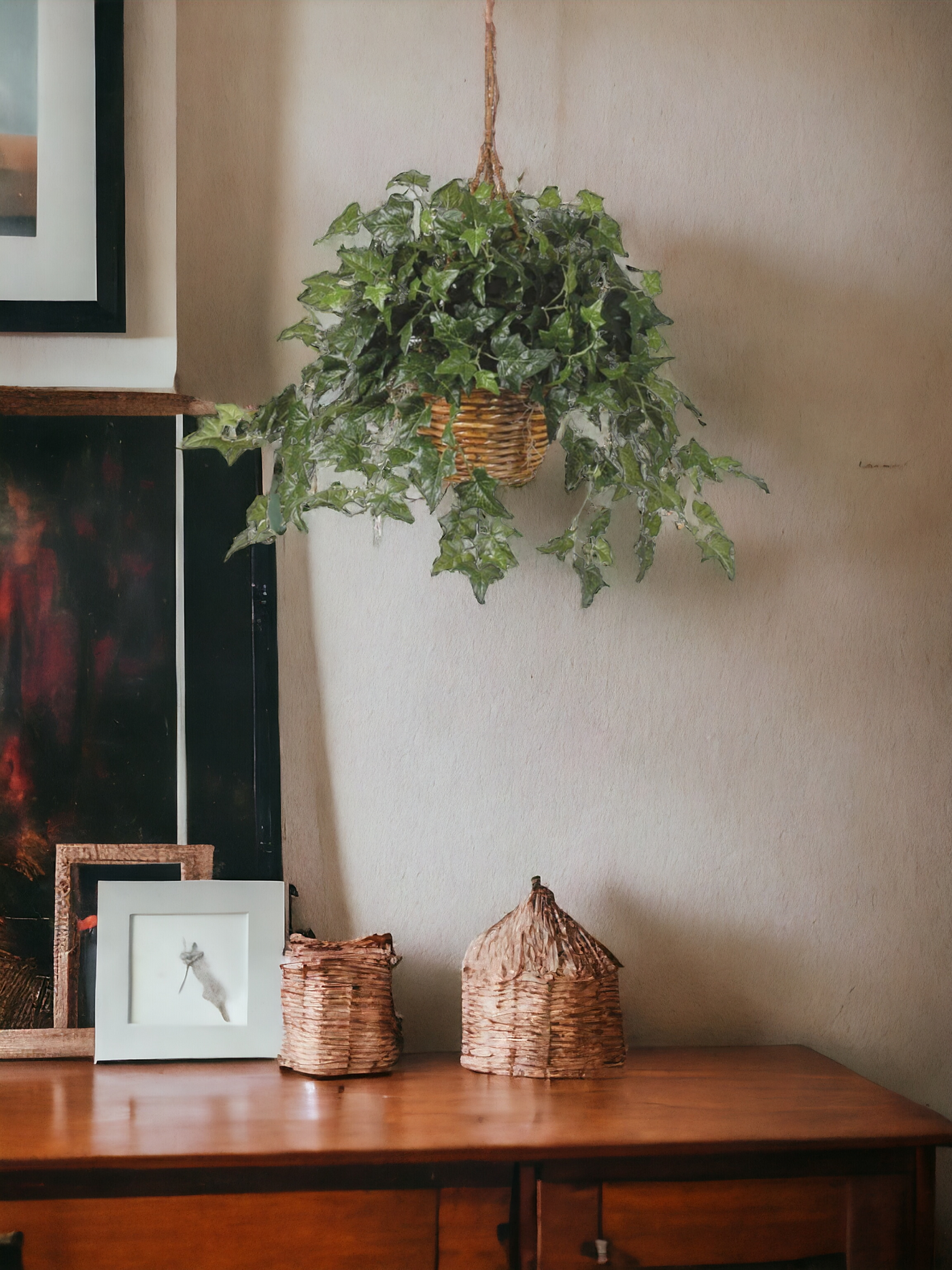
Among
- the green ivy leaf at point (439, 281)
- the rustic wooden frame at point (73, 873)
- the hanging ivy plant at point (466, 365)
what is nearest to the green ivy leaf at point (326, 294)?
the hanging ivy plant at point (466, 365)

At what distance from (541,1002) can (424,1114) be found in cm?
22

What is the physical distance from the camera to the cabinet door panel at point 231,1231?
3.40ft

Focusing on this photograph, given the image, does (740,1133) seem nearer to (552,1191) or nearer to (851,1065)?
(552,1191)

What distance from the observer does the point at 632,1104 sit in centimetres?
120

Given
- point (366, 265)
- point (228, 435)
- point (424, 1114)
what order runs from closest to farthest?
point (424, 1114) < point (366, 265) < point (228, 435)

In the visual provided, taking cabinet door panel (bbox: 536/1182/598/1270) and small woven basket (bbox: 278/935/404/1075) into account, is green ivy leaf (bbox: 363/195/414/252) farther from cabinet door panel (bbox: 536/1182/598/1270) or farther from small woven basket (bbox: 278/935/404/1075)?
cabinet door panel (bbox: 536/1182/598/1270)

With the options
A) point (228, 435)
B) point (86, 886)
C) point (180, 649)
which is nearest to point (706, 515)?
point (228, 435)

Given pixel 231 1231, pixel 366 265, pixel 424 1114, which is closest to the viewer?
pixel 231 1231

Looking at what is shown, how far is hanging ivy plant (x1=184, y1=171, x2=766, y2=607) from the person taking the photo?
1.23 m

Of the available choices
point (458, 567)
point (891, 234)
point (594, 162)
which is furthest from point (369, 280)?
point (891, 234)

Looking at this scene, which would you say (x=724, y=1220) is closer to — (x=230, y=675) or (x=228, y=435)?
(x=230, y=675)

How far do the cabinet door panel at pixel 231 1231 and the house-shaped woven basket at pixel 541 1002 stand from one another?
27cm

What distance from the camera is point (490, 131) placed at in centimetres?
145

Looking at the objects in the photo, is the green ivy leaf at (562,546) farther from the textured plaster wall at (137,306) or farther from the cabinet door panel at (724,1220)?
the cabinet door panel at (724,1220)
